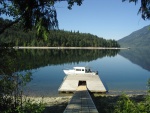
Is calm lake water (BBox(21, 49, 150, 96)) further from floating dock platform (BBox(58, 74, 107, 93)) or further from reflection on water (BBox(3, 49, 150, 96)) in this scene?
floating dock platform (BBox(58, 74, 107, 93))

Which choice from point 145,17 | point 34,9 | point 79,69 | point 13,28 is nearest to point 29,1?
point 34,9

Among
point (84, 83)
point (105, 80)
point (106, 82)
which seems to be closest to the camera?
point (84, 83)

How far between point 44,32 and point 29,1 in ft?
3.40

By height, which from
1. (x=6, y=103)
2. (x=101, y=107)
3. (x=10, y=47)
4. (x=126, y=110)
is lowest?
(x=101, y=107)

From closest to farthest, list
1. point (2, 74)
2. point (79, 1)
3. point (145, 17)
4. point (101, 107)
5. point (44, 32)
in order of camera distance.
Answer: point (44, 32), point (79, 1), point (145, 17), point (2, 74), point (101, 107)

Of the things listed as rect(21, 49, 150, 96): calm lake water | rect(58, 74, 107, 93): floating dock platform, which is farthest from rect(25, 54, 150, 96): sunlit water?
rect(58, 74, 107, 93): floating dock platform

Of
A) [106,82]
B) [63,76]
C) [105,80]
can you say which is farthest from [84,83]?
[63,76]

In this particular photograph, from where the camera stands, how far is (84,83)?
45.4m

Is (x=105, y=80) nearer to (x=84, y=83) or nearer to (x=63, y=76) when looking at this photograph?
(x=63, y=76)

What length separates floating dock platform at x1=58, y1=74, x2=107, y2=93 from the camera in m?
40.1

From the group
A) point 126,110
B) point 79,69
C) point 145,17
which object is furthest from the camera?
point 79,69

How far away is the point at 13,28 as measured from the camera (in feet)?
39.4

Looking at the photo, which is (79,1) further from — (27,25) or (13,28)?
(13,28)

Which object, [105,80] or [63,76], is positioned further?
[63,76]
